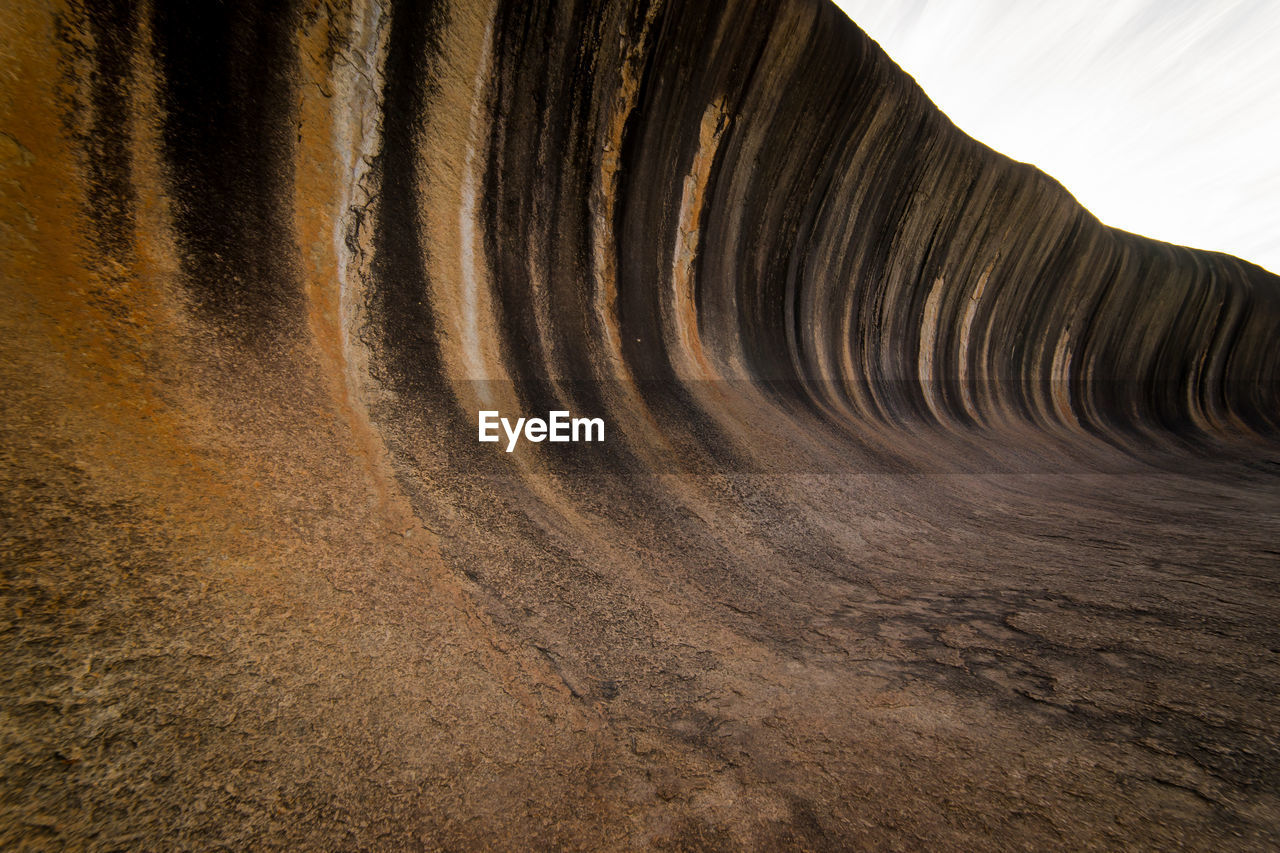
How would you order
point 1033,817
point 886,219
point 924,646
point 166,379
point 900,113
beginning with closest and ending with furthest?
1. point 1033,817
2. point 166,379
3. point 924,646
4. point 900,113
5. point 886,219

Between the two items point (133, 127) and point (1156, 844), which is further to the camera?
point (133, 127)

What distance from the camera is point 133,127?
5.93ft

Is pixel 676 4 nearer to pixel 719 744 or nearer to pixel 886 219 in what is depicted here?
pixel 886 219

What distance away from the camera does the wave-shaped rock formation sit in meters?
1.05

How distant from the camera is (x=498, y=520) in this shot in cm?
208

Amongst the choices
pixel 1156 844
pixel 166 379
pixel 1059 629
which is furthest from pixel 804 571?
pixel 166 379

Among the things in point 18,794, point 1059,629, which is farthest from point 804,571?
point 18,794

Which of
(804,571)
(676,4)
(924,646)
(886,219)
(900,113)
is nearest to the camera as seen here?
(924,646)

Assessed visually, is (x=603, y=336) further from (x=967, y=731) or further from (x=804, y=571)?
(x=967, y=731)

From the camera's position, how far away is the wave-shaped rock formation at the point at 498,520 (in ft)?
3.45

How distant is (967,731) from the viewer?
129 centimetres

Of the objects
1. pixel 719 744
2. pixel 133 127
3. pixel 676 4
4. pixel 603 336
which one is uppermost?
pixel 676 4

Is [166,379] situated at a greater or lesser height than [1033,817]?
greater

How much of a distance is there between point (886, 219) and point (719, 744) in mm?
5942
